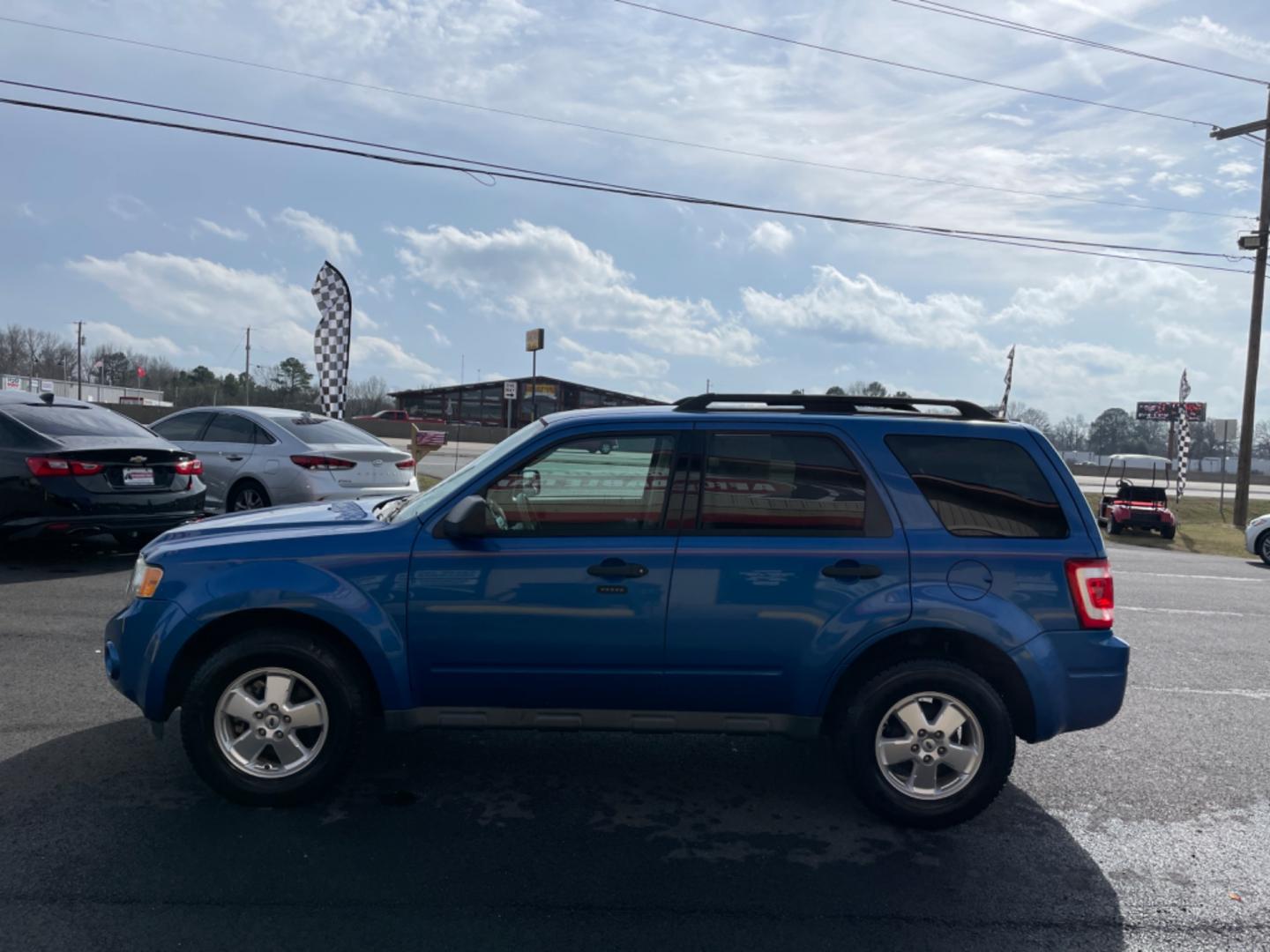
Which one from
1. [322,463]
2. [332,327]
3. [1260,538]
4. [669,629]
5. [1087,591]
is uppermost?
[332,327]

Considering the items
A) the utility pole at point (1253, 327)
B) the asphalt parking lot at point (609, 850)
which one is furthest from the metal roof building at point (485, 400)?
the asphalt parking lot at point (609, 850)

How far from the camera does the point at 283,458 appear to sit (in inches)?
434

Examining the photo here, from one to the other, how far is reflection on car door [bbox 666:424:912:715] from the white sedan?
16307 millimetres

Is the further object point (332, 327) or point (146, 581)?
point (332, 327)

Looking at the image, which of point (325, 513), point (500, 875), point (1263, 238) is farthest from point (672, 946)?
point (1263, 238)

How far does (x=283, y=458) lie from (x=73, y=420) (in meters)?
2.16

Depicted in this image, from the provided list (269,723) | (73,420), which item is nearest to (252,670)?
(269,723)

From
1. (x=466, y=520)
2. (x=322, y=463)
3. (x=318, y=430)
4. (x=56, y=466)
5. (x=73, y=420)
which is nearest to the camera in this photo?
(x=466, y=520)

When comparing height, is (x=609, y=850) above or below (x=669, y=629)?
below

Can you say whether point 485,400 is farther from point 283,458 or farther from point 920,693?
point 920,693

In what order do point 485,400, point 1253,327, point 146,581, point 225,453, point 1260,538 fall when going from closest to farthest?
point 146,581
point 225,453
point 1260,538
point 1253,327
point 485,400

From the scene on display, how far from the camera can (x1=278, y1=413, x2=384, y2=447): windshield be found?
11.3 m

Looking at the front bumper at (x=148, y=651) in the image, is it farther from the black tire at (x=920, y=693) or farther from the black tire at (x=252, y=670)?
the black tire at (x=920, y=693)

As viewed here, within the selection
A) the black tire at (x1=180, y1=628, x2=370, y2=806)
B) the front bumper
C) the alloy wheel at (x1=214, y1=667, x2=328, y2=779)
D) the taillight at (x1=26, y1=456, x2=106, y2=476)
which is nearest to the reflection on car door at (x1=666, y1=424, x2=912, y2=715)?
the black tire at (x1=180, y1=628, x2=370, y2=806)
